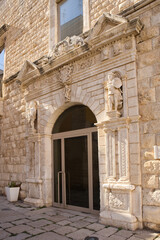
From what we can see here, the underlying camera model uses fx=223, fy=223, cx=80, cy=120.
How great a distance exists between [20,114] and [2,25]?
150 inches

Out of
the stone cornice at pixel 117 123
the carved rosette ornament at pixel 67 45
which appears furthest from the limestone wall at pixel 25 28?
the stone cornice at pixel 117 123

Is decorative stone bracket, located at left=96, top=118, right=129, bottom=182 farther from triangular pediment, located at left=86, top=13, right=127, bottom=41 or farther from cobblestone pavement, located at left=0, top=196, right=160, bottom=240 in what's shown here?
triangular pediment, located at left=86, top=13, right=127, bottom=41

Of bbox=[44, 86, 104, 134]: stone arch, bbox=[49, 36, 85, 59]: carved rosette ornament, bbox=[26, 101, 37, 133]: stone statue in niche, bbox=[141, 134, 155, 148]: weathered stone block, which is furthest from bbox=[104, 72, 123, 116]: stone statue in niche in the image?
bbox=[26, 101, 37, 133]: stone statue in niche

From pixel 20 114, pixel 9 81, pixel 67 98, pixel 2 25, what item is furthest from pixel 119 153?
pixel 2 25

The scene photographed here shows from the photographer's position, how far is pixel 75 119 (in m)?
5.20

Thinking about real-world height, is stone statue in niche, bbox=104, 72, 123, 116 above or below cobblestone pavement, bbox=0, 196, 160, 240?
above

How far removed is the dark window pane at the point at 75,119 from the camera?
4.88 metres

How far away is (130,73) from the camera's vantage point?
12.9 ft

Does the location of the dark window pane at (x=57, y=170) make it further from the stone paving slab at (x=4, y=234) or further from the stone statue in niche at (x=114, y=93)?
the stone statue in niche at (x=114, y=93)

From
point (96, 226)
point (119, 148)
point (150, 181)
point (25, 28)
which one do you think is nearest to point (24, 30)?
point (25, 28)

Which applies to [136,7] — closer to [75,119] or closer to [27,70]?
[75,119]

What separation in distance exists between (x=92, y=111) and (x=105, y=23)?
1710 mm

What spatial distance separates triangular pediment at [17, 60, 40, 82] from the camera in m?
5.84

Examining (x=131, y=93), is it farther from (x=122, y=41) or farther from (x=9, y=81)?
A: (x=9, y=81)
